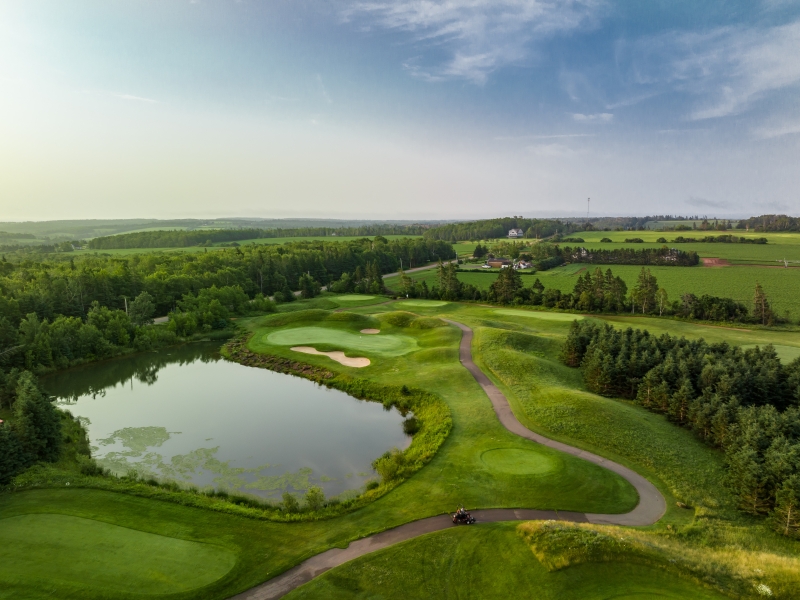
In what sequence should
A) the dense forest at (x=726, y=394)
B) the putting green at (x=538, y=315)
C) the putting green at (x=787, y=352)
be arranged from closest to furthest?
1. the dense forest at (x=726, y=394)
2. the putting green at (x=787, y=352)
3. the putting green at (x=538, y=315)

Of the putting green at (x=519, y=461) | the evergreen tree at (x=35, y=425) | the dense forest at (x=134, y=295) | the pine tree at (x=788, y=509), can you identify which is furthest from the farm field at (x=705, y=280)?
the evergreen tree at (x=35, y=425)

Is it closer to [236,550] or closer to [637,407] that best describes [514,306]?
[637,407]

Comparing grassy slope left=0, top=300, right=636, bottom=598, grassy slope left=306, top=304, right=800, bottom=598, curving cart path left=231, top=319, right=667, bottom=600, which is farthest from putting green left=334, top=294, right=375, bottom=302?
curving cart path left=231, top=319, right=667, bottom=600

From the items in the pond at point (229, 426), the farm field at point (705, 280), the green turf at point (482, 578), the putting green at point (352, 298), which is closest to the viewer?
the green turf at point (482, 578)

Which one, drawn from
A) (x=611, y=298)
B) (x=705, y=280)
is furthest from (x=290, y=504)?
(x=705, y=280)

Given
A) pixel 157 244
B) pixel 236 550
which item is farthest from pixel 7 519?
pixel 157 244

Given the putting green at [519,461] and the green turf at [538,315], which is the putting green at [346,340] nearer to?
the green turf at [538,315]
